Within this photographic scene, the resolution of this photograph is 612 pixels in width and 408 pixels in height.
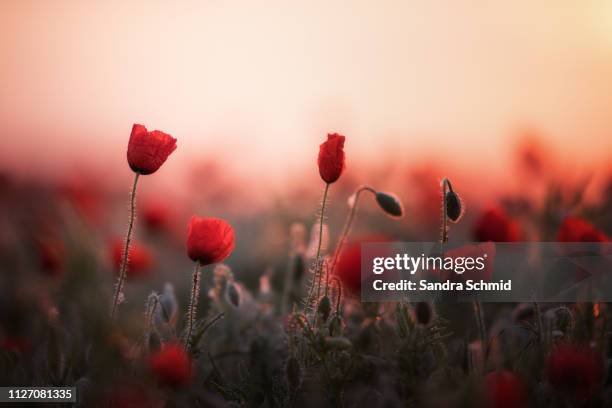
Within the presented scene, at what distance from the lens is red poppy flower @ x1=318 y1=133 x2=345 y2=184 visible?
2.13 metres

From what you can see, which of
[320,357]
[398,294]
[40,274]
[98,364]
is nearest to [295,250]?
[398,294]

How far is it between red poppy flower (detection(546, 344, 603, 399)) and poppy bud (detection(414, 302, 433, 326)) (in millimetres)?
424

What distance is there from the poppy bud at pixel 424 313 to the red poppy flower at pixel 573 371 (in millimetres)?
424

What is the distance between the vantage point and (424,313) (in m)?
2.12

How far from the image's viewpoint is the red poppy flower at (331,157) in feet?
6.99

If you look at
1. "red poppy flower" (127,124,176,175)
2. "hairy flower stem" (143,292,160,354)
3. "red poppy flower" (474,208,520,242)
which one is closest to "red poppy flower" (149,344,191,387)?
"hairy flower stem" (143,292,160,354)

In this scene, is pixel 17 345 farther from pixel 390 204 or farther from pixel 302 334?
pixel 390 204

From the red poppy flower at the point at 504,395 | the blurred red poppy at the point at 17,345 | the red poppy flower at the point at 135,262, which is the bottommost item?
the red poppy flower at the point at 504,395

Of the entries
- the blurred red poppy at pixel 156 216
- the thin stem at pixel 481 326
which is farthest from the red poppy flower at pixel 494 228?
the blurred red poppy at pixel 156 216

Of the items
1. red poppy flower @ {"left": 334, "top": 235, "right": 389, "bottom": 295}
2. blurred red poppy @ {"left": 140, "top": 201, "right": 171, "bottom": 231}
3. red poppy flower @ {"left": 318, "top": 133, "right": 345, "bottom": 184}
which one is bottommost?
red poppy flower @ {"left": 334, "top": 235, "right": 389, "bottom": 295}

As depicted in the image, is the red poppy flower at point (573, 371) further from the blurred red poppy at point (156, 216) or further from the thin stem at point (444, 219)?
the blurred red poppy at point (156, 216)

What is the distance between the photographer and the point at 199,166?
4.90 m

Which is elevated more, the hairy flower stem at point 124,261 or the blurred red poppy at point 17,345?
the hairy flower stem at point 124,261

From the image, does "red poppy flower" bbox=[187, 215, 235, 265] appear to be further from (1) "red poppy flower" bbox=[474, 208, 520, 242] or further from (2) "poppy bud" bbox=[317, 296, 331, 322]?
(1) "red poppy flower" bbox=[474, 208, 520, 242]
